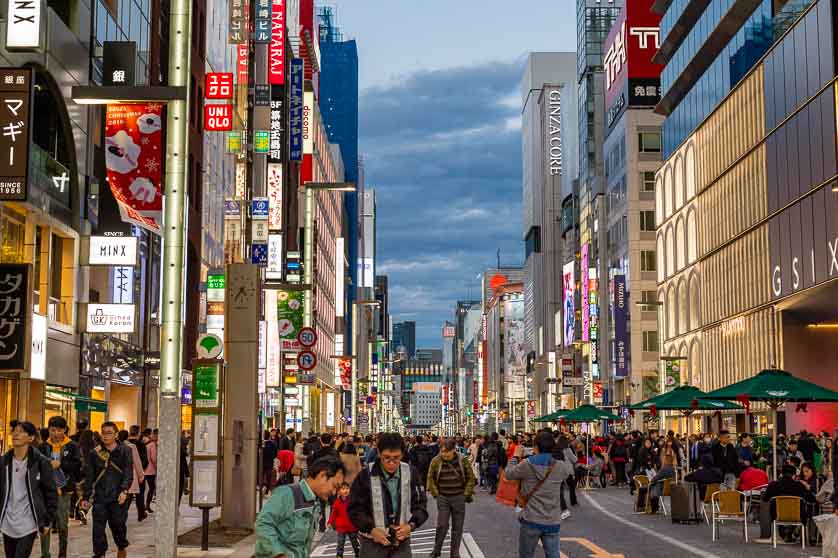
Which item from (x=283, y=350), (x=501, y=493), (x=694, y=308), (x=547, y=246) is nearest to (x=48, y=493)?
(x=501, y=493)

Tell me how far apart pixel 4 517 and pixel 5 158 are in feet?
42.5

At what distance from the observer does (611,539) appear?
2250 cm

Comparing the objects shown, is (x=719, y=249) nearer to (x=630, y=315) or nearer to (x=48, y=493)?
(x=630, y=315)

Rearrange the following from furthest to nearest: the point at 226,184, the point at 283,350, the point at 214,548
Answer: the point at 226,184
the point at 283,350
the point at 214,548

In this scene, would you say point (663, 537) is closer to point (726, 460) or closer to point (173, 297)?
point (726, 460)

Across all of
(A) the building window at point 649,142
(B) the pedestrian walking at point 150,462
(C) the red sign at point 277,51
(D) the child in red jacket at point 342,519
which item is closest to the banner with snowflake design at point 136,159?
(D) the child in red jacket at point 342,519

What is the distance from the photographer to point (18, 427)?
1273 cm

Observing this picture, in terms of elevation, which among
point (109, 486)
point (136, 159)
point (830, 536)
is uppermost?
point (136, 159)

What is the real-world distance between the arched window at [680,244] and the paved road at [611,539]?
49.0m

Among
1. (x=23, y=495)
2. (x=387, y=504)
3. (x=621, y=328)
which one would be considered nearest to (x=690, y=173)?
(x=621, y=328)

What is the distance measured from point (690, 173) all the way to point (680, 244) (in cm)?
532

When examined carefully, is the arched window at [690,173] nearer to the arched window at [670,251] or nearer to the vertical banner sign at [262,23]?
the arched window at [670,251]

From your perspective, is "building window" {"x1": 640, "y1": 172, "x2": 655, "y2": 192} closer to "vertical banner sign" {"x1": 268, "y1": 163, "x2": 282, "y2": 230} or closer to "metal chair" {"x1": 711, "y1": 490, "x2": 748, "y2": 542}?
"vertical banner sign" {"x1": 268, "y1": 163, "x2": 282, "y2": 230}

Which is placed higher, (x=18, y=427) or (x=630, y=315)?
(x=630, y=315)
